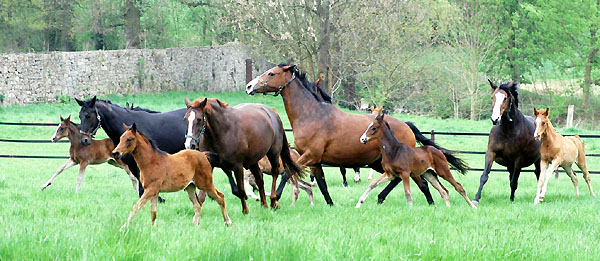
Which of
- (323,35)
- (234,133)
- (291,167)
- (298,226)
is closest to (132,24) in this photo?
(323,35)

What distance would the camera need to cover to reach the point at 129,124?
11.1m

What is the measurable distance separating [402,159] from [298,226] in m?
3.08

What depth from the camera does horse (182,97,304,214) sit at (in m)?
9.38

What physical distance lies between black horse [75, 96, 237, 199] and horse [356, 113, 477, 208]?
2264 mm

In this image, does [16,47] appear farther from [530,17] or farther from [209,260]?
[209,260]

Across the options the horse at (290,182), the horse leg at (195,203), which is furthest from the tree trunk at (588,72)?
the horse leg at (195,203)

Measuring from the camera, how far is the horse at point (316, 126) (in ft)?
38.2

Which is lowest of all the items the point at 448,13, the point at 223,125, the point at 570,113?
the point at 570,113

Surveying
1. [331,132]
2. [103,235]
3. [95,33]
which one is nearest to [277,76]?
[331,132]

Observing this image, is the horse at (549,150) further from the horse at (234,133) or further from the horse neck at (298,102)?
the horse at (234,133)

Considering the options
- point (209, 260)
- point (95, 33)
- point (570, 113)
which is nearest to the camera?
point (209, 260)

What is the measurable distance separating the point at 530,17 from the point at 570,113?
46.1 feet

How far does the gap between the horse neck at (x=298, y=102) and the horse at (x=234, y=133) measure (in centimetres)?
67

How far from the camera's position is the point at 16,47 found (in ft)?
140
